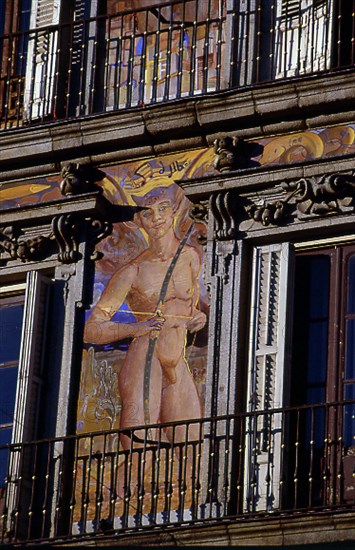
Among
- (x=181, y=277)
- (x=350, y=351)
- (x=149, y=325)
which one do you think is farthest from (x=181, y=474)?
(x=181, y=277)

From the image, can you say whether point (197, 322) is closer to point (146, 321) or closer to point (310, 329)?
point (146, 321)

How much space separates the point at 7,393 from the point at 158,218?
1.94 m

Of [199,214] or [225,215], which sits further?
[199,214]

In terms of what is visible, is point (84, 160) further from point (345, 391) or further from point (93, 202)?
point (345, 391)

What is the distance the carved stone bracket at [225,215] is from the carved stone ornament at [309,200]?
5.4 inches

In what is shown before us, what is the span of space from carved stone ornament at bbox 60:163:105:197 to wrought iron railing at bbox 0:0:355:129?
0.47 metres

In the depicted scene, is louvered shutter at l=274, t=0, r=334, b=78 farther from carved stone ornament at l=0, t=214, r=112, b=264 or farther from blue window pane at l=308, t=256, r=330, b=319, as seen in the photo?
carved stone ornament at l=0, t=214, r=112, b=264

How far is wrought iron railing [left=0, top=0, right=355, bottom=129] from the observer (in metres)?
23.3

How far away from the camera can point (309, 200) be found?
22.6 m

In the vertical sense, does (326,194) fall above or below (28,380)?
above

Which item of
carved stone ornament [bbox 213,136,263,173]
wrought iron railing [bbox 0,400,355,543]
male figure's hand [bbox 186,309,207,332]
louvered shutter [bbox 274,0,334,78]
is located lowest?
wrought iron railing [bbox 0,400,355,543]

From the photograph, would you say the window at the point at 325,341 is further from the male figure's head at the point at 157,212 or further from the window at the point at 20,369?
the window at the point at 20,369

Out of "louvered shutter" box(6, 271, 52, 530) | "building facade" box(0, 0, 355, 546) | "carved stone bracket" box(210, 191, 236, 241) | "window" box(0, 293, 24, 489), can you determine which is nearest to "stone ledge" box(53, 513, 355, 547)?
"building facade" box(0, 0, 355, 546)

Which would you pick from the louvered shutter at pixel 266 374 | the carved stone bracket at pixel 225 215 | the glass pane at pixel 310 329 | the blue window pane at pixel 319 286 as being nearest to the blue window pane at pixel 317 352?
the glass pane at pixel 310 329
